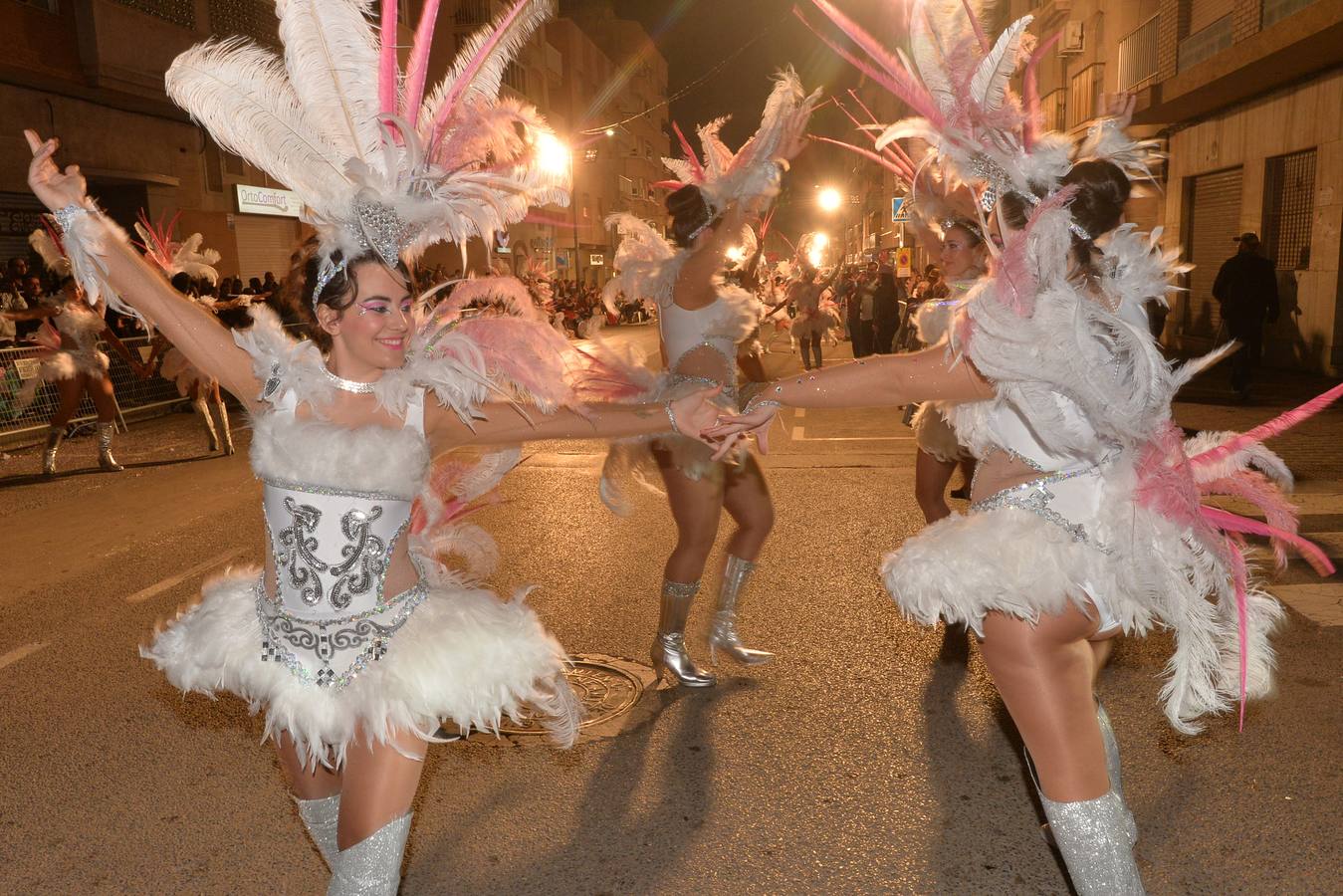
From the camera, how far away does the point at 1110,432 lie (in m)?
2.64

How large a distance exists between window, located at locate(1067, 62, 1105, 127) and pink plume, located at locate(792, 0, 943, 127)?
84.5 feet

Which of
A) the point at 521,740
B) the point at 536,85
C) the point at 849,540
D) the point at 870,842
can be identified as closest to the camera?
the point at 870,842

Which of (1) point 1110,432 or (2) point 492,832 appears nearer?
(1) point 1110,432

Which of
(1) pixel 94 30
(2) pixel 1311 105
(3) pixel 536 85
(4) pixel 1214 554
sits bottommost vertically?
(4) pixel 1214 554

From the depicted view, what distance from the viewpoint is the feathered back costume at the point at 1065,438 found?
2.57 metres

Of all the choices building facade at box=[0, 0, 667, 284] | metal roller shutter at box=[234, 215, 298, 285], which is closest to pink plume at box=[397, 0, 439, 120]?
building facade at box=[0, 0, 667, 284]

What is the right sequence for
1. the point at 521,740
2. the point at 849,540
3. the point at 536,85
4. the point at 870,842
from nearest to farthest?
the point at 870,842 → the point at 521,740 → the point at 849,540 → the point at 536,85

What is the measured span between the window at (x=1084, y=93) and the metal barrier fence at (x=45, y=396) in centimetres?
2159

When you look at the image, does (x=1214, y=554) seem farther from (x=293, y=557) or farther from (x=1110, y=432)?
(x=293, y=557)

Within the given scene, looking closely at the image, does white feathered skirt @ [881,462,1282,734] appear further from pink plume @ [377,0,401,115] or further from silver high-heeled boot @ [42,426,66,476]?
silver high-heeled boot @ [42,426,66,476]

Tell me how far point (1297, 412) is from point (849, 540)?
4.47 meters

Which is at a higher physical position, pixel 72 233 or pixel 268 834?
pixel 72 233

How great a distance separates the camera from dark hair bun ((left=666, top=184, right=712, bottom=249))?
4.91 metres

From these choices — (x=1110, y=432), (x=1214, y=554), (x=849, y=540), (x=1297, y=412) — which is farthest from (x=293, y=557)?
(x=849, y=540)
